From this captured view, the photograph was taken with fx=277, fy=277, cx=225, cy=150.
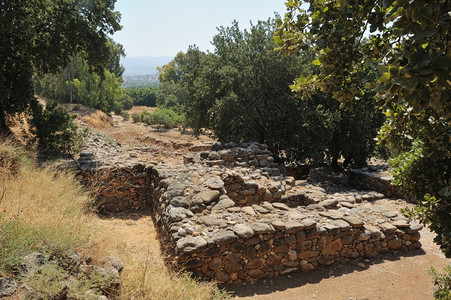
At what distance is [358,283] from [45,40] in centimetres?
1081

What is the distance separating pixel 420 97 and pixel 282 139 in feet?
35.2

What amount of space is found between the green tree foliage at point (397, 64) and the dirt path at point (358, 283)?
229 cm

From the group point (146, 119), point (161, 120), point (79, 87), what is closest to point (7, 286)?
point (161, 120)

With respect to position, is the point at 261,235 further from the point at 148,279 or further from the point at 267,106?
the point at 267,106

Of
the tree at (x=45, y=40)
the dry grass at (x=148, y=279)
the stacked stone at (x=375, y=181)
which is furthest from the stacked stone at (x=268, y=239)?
the tree at (x=45, y=40)

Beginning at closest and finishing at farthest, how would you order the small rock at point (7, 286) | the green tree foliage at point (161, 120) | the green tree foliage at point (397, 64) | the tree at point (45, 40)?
the green tree foliage at point (397, 64), the small rock at point (7, 286), the tree at point (45, 40), the green tree foliage at point (161, 120)

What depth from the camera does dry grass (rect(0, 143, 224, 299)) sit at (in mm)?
3559

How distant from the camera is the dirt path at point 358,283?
4758mm

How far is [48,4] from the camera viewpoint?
8.74m

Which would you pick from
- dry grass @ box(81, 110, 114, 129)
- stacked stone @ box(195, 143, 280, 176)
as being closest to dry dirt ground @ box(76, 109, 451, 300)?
stacked stone @ box(195, 143, 280, 176)

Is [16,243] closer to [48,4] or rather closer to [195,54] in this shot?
[48,4]

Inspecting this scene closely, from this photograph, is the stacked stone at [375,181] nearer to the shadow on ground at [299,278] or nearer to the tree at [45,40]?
the shadow on ground at [299,278]

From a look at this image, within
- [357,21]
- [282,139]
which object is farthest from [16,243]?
[282,139]

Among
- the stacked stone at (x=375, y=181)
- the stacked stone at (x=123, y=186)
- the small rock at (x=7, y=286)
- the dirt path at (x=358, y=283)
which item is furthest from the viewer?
the stacked stone at (x=375, y=181)
